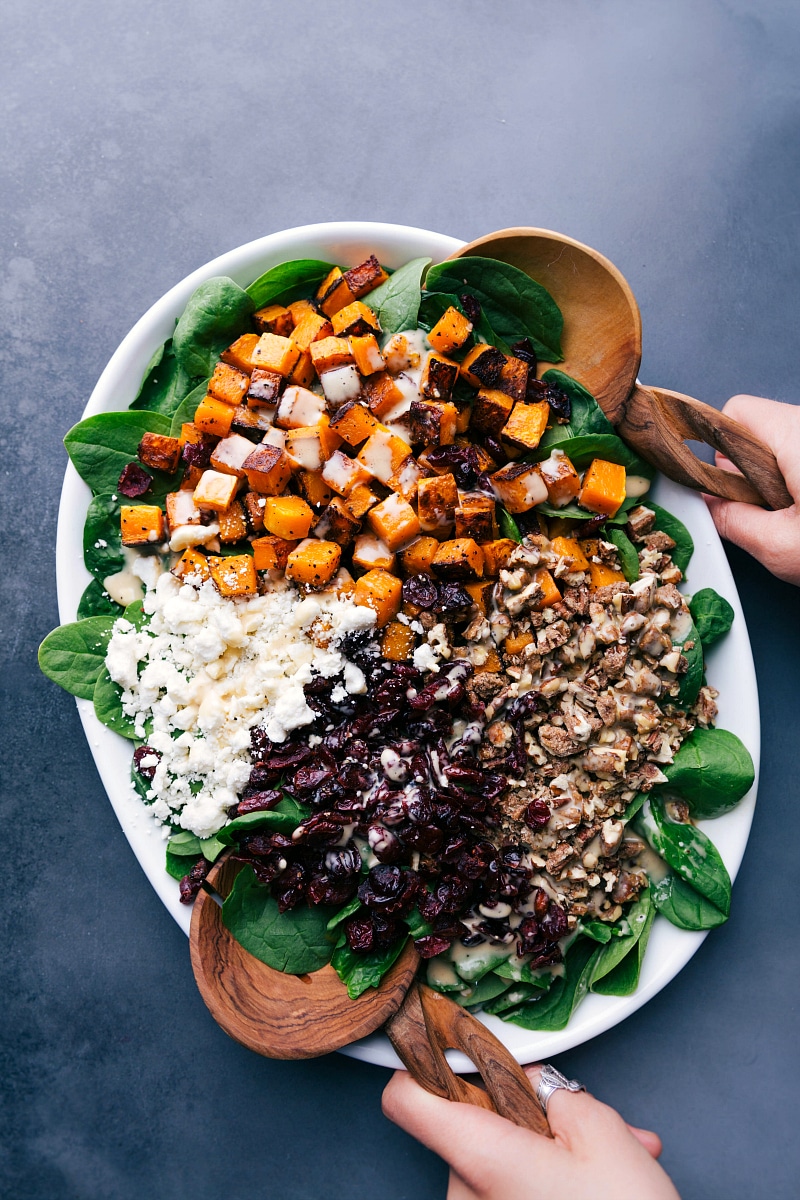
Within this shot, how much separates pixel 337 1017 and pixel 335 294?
1.90 metres

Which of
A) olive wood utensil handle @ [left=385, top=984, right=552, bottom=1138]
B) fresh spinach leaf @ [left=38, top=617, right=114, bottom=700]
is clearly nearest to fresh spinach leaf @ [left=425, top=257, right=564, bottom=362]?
fresh spinach leaf @ [left=38, top=617, right=114, bottom=700]

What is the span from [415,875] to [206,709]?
680mm

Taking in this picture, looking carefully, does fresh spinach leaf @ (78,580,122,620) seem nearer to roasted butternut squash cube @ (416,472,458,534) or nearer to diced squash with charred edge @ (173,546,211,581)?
diced squash with charred edge @ (173,546,211,581)

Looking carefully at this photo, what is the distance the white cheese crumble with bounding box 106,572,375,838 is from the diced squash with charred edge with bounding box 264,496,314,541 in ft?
0.53

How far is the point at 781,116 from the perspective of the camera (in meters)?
2.61

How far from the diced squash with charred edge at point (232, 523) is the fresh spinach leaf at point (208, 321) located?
0.40m

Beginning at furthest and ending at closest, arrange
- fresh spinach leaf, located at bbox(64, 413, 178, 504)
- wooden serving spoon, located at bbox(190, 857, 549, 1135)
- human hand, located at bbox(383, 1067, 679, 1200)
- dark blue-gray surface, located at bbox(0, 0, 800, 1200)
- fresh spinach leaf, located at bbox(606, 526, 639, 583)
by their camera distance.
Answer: dark blue-gray surface, located at bbox(0, 0, 800, 1200), fresh spinach leaf, located at bbox(606, 526, 639, 583), fresh spinach leaf, located at bbox(64, 413, 178, 504), wooden serving spoon, located at bbox(190, 857, 549, 1135), human hand, located at bbox(383, 1067, 679, 1200)

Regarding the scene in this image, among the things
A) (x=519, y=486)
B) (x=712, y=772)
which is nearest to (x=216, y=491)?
(x=519, y=486)

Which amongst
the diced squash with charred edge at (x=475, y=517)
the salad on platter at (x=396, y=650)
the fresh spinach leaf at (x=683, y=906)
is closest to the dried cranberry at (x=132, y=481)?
the salad on platter at (x=396, y=650)

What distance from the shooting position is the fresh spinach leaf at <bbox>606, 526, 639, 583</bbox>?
2.16m

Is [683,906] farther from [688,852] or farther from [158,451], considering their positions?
[158,451]

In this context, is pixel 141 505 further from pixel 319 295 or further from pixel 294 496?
pixel 319 295

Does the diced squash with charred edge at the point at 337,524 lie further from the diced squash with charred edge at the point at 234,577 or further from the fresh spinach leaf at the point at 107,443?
the fresh spinach leaf at the point at 107,443

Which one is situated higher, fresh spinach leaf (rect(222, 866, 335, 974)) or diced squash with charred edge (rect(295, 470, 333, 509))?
diced squash with charred edge (rect(295, 470, 333, 509))
